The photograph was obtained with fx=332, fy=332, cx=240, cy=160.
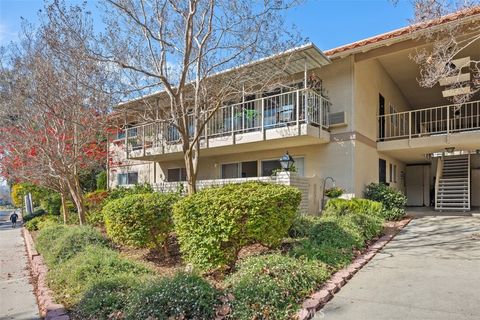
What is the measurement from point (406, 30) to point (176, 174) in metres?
11.9

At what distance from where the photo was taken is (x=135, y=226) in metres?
7.07

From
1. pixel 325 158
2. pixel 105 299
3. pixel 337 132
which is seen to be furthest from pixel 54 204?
pixel 105 299

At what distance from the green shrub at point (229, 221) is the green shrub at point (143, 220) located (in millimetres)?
1429

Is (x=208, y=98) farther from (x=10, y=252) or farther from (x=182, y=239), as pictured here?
(x=10, y=252)

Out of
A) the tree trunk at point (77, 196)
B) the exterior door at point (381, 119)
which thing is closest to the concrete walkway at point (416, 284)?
the exterior door at point (381, 119)

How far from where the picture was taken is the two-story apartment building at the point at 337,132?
1080cm

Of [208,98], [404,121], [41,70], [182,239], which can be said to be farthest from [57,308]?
[404,121]

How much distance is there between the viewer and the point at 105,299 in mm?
4363

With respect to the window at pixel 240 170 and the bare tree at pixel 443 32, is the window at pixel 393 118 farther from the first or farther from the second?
the window at pixel 240 170

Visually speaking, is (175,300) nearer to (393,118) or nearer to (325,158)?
(325,158)

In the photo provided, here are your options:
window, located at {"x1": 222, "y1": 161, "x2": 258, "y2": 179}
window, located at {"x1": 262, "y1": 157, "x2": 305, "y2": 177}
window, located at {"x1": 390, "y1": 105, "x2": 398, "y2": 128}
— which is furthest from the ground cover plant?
window, located at {"x1": 390, "y1": 105, "x2": 398, "y2": 128}

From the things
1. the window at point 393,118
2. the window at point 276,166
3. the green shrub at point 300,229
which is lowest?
the green shrub at point 300,229

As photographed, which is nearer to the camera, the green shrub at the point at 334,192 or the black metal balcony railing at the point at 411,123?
the green shrub at the point at 334,192

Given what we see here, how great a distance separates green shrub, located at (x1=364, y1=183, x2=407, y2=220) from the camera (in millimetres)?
10883
